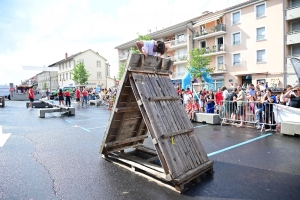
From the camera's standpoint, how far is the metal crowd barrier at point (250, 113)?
884 cm

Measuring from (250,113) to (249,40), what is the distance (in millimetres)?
25059

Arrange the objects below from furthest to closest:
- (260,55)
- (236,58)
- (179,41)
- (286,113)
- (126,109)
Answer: (179,41) < (236,58) < (260,55) < (286,113) < (126,109)

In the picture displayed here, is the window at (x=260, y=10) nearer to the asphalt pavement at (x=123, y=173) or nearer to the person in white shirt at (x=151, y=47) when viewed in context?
the asphalt pavement at (x=123, y=173)

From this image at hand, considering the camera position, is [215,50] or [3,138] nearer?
[3,138]

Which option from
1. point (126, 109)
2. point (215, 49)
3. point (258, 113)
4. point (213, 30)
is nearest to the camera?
point (126, 109)

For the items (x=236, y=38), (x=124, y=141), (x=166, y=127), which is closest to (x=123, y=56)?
(x=236, y=38)

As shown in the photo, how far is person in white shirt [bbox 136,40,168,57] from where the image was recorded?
429 cm

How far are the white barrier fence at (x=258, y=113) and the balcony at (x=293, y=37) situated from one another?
21726 mm

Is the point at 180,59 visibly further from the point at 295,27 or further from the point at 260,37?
the point at 295,27

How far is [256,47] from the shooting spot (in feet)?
98.2

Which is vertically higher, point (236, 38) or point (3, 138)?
point (236, 38)

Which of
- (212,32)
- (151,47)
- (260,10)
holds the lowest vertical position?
(151,47)

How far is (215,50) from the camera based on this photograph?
34.6 m

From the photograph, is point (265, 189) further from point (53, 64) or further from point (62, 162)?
point (53, 64)
